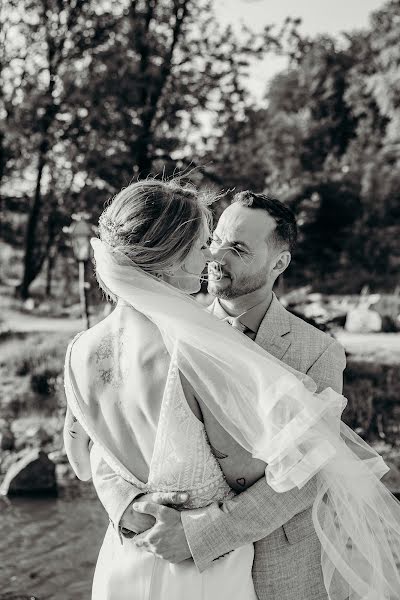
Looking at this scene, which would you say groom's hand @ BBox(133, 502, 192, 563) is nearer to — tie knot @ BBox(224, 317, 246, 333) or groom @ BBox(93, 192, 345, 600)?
groom @ BBox(93, 192, 345, 600)

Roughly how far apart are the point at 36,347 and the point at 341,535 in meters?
11.6

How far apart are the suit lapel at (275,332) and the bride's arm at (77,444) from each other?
2.31 feet

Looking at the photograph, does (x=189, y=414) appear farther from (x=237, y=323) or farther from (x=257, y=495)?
(x=237, y=323)

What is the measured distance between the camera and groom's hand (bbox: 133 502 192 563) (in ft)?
6.21

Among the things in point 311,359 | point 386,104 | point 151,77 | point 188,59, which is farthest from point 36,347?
point 386,104

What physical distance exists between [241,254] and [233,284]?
120mm

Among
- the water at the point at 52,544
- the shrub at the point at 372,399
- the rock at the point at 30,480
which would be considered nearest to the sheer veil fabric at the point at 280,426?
the water at the point at 52,544

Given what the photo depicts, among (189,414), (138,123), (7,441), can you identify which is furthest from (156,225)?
(138,123)

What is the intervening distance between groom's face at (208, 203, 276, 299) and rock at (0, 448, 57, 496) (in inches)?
208

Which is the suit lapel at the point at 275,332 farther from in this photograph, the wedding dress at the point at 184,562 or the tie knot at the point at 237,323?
the wedding dress at the point at 184,562

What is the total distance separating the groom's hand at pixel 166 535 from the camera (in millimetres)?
1892

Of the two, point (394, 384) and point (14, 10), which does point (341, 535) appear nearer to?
point (394, 384)

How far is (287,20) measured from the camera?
1529 cm

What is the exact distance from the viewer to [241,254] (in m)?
2.67
